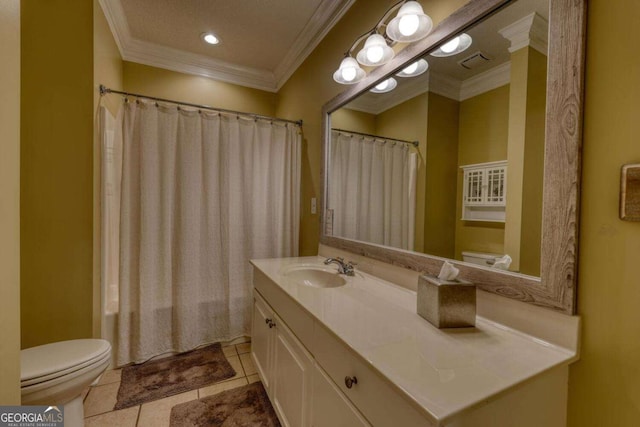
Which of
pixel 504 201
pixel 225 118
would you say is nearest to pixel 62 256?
pixel 225 118

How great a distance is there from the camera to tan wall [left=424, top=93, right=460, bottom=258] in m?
1.15

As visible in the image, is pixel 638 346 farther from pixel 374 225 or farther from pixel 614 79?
pixel 374 225

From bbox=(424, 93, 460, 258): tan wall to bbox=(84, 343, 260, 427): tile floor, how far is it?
1.53m

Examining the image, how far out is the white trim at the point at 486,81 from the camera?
95cm

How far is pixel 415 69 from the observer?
4.38ft

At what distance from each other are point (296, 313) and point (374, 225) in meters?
0.73

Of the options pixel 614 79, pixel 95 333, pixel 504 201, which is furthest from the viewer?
pixel 95 333

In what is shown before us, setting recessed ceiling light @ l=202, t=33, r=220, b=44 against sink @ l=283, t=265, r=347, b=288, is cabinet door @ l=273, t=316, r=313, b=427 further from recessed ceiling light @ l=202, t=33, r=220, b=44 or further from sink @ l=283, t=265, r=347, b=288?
recessed ceiling light @ l=202, t=33, r=220, b=44

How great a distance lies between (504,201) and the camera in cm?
95

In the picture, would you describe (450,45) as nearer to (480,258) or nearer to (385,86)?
(385,86)

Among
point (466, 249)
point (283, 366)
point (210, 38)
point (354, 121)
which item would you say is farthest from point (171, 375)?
point (210, 38)

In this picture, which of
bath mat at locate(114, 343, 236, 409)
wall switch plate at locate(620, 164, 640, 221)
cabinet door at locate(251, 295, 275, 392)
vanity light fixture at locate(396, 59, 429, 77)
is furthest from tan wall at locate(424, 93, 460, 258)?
bath mat at locate(114, 343, 236, 409)

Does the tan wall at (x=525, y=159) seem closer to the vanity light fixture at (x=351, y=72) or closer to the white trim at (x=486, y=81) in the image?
the white trim at (x=486, y=81)

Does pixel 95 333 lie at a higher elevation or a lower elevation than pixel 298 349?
lower
